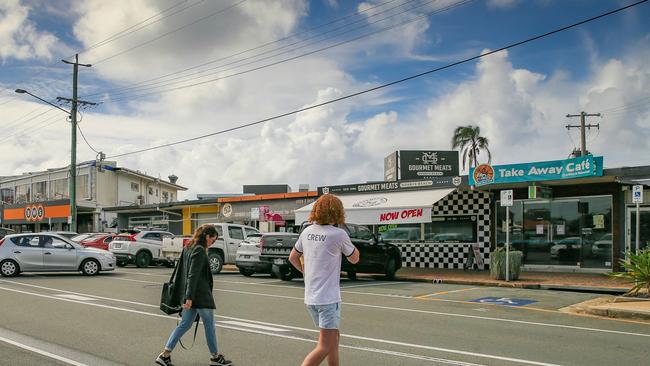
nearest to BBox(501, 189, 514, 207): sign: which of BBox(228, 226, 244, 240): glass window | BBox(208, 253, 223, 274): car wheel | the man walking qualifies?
BBox(228, 226, 244, 240): glass window

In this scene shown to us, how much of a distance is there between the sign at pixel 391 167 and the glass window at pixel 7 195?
125 ft

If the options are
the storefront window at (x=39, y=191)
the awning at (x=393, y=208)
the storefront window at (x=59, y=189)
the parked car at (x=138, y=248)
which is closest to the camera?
the awning at (x=393, y=208)

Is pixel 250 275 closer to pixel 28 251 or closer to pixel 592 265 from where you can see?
pixel 28 251

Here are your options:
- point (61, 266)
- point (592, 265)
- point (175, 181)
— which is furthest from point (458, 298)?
point (175, 181)

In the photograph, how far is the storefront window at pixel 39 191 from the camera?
5109 centimetres

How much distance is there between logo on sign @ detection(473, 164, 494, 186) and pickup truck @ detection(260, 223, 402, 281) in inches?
143

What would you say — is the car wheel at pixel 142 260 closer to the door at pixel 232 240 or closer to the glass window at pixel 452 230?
the door at pixel 232 240

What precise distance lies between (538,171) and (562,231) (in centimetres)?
287

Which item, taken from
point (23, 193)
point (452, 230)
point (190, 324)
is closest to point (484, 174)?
point (452, 230)

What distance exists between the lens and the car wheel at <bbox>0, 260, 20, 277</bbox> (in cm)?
1812

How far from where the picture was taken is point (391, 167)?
3488 centimetres

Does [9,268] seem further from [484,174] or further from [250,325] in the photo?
[484,174]

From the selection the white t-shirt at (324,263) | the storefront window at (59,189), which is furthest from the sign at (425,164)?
the storefront window at (59,189)

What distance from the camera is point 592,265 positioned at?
19.1 meters
